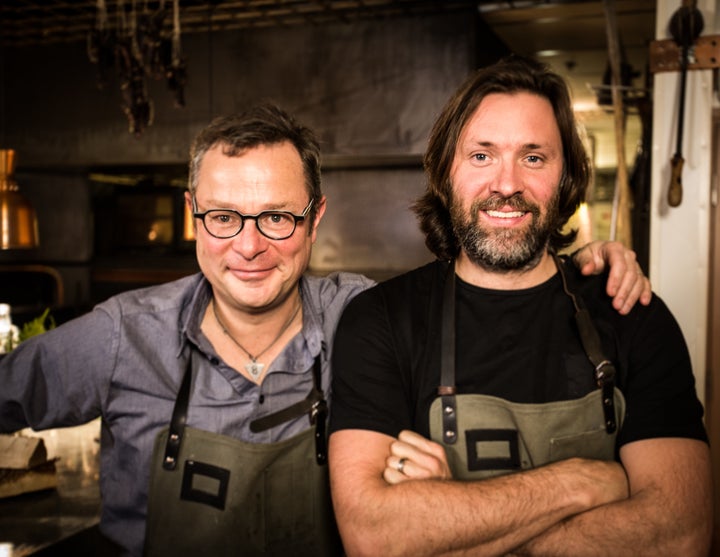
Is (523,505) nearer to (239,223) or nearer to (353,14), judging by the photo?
(239,223)

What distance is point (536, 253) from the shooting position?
1.74 meters

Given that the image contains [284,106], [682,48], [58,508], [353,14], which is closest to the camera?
[58,508]

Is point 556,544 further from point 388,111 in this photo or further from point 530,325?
point 388,111

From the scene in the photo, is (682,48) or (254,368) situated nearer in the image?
(254,368)

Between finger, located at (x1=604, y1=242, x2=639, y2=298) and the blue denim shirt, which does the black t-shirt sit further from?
the blue denim shirt

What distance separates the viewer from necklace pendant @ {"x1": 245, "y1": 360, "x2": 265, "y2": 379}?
1845mm

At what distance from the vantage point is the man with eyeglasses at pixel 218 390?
1.72 meters

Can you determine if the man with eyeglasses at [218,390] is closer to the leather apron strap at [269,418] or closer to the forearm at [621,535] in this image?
the leather apron strap at [269,418]

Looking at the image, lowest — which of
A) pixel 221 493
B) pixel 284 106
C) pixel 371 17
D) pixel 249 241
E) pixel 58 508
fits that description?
pixel 58 508

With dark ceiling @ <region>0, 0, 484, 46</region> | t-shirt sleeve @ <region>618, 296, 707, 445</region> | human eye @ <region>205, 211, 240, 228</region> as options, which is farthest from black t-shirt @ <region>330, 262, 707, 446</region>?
dark ceiling @ <region>0, 0, 484, 46</region>

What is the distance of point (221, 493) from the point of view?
5.62ft

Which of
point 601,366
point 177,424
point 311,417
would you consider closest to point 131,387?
point 177,424

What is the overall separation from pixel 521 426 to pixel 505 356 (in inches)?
6.7

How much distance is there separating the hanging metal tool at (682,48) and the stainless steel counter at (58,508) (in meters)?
2.26
